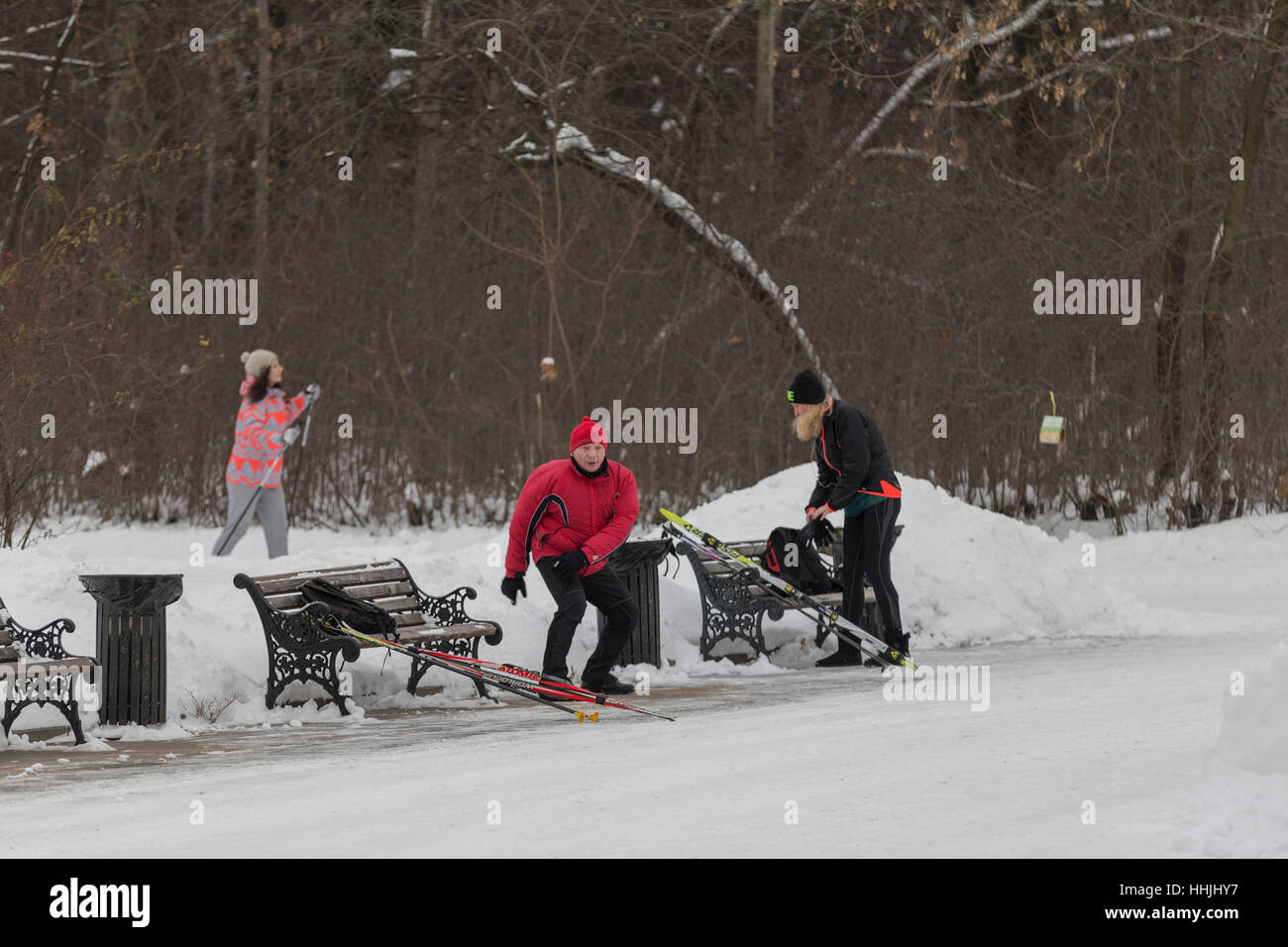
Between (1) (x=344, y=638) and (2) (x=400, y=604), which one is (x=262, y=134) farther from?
(1) (x=344, y=638)

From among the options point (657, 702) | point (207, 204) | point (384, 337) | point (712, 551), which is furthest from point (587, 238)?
point (657, 702)

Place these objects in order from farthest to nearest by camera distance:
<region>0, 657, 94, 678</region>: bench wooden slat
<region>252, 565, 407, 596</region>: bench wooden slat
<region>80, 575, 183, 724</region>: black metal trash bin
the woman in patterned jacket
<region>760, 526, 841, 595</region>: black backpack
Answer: the woman in patterned jacket, <region>760, 526, 841, 595</region>: black backpack, <region>252, 565, 407, 596</region>: bench wooden slat, <region>80, 575, 183, 724</region>: black metal trash bin, <region>0, 657, 94, 678</region>: bench wooden slat

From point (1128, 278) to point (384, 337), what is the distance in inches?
325

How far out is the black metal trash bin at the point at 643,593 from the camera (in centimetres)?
1095

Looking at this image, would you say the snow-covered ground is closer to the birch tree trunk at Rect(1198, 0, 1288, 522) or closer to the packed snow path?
the packed snow path

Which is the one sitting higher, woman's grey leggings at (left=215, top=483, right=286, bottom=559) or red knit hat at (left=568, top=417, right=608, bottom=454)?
red knit hat at (left=568, top=417, right=608, bottom=454)

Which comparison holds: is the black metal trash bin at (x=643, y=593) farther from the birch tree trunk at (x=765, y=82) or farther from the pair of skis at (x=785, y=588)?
the birch tree trunk at (x=765, y=82)

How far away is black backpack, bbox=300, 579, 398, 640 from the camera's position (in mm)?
9609

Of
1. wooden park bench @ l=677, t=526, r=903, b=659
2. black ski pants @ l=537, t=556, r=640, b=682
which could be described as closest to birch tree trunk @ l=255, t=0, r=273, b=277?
wooden park bench @ l=677, t=526, r=903, b=659

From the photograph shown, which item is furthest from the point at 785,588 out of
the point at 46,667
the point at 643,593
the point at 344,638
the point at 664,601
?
the point at 46,667

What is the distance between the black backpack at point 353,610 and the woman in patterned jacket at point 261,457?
11.5ft

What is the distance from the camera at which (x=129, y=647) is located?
8.77 metres

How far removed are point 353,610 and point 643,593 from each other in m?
2.06

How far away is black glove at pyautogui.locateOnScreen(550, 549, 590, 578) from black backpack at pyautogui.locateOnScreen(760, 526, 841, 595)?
222cm
